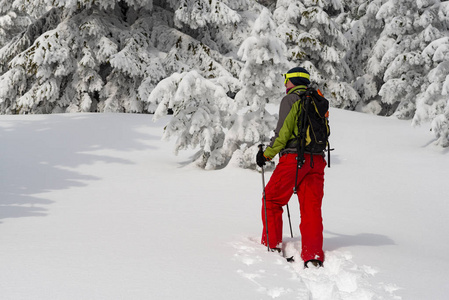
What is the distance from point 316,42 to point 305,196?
51.1 ft

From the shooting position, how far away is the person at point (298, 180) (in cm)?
420

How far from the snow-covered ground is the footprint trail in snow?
0.01 meters

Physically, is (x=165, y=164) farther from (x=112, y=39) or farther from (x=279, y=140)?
(x=112, y=39)

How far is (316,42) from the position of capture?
18719mm

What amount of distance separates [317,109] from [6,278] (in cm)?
301

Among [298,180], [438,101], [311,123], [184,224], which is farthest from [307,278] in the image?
[438,101]

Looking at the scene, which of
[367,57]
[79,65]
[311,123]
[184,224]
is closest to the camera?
[311,123]

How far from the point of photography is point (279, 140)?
4.31 m

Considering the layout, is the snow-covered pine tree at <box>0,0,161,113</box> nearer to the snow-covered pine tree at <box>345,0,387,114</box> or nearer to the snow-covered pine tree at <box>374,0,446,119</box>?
the snow-covered pine tree at <box>374,0,446,119</box>

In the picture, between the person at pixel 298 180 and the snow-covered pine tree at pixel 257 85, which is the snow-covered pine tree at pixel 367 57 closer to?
the snow-covered pine tree at pixel 257 85

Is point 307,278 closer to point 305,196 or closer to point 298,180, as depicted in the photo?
point 305,196

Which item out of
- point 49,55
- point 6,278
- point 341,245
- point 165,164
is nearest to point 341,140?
point 165,164

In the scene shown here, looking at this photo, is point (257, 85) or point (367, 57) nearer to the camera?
point (257, 85)

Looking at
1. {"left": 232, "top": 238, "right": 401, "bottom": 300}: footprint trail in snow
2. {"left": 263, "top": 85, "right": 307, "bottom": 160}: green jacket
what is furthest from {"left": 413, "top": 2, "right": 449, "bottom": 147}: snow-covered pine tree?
{"left": 263, "top": 85, "right": 307, "bottom": 160}: green jacket
